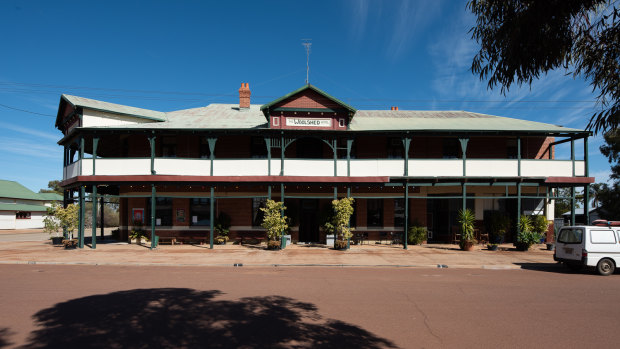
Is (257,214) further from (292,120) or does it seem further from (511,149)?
(511,149)

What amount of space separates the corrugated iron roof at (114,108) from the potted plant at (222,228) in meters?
7.35

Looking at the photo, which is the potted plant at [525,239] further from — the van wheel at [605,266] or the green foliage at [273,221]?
the green foliage at [273,221]

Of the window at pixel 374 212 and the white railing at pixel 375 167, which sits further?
the window at pixel 374 212

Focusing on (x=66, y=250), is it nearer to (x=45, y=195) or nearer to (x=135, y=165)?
(x=135, y=165)

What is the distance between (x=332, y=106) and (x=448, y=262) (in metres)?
9.96

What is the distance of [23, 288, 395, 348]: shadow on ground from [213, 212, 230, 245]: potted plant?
1145cm

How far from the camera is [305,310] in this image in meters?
7.01

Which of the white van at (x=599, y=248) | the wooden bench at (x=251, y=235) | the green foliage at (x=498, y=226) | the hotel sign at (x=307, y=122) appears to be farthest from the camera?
the wooden bench at (x=251, y=235)

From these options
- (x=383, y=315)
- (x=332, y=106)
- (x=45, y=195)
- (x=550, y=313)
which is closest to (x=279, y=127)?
(x=332, y=106)

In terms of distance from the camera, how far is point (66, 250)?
16984 millimetres

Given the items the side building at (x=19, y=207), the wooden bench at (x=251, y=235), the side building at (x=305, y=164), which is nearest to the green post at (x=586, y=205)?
the side building at (x=305, y=164)

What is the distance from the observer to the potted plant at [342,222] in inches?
675

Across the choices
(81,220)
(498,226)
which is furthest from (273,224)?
(498,226)

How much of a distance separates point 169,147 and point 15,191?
141ft
